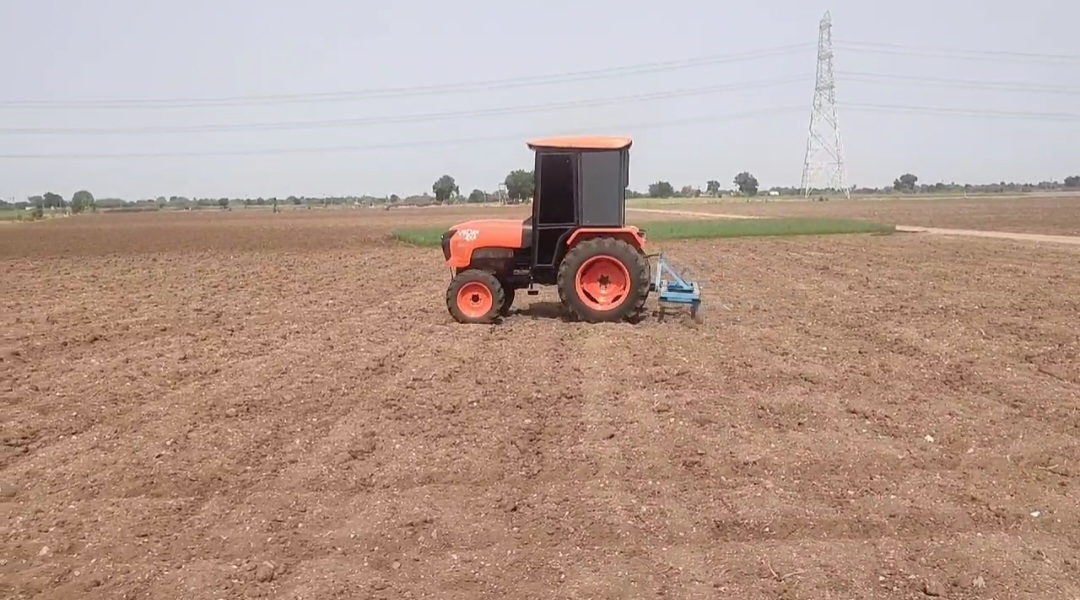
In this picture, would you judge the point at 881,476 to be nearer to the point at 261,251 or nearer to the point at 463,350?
the point at 463,350

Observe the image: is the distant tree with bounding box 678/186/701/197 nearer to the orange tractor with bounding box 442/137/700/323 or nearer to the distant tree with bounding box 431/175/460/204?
the distant tree with bounding box 431/175/460/204

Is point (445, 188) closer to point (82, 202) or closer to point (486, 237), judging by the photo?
point (82, 202)

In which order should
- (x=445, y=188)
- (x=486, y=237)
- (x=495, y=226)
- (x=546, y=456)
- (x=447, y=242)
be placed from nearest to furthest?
(x=546, y=456) → (x=486, y=237) → (x=495, y=226) → (x=447, y=242) → (x=445, y=188)

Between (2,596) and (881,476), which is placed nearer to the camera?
(2,596)

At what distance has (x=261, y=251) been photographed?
94.9 ft

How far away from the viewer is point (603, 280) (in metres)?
11.3

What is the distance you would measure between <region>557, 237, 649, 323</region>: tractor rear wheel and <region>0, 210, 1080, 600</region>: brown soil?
1.04 ft

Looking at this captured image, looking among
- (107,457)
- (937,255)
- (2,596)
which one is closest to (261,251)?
(937,255)

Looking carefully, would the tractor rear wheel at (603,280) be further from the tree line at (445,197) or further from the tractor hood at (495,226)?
the tree line at (445,197)

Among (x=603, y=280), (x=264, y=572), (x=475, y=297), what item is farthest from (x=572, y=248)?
(x=264, y=572)

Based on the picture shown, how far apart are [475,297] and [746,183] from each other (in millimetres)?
121456

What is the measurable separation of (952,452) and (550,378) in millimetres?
3452

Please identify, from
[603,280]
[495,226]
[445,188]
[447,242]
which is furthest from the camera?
[445,188]

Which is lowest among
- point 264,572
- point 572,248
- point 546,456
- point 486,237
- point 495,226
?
point 264,572
